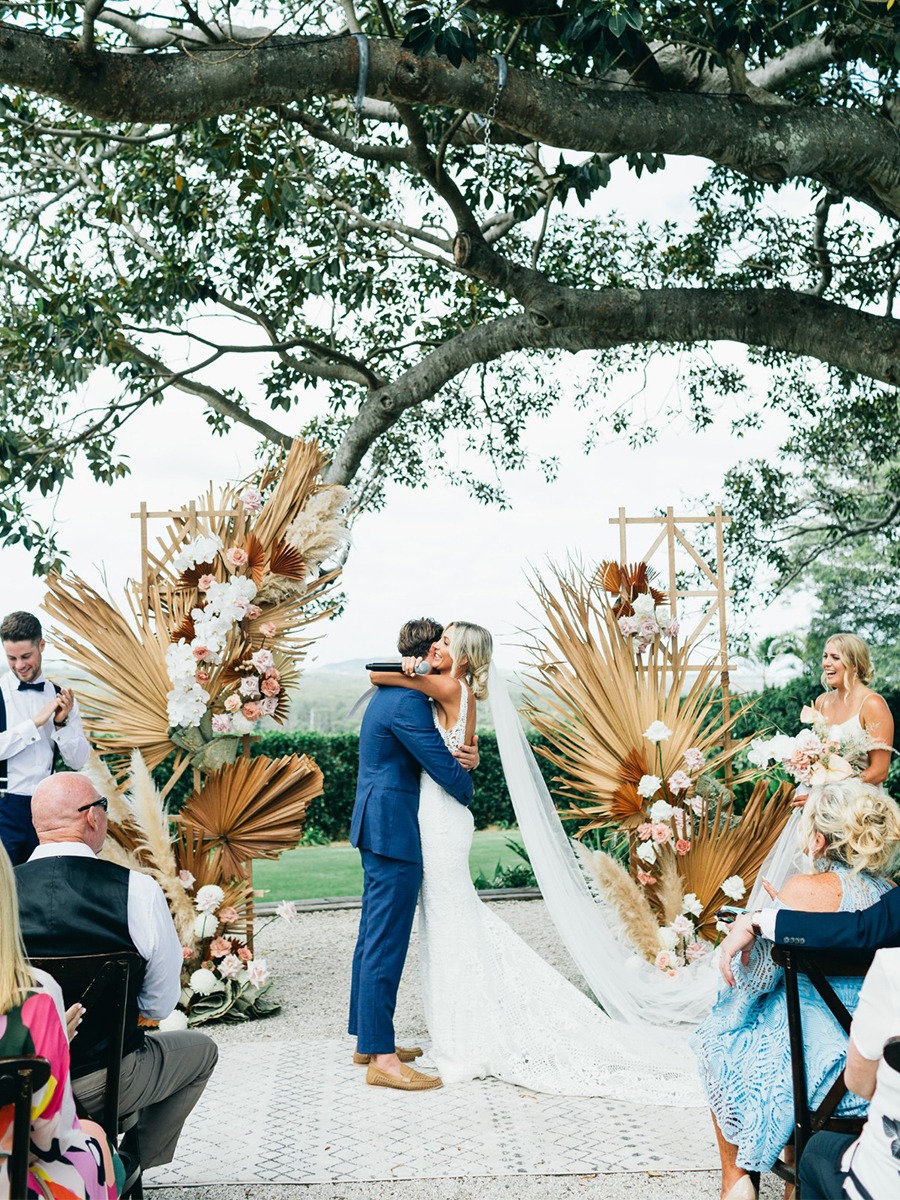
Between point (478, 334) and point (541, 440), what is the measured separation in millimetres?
6240

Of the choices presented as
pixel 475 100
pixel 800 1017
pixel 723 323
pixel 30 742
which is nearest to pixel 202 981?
pixel 30 742

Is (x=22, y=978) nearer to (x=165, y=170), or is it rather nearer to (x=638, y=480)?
(x=165, y=170)

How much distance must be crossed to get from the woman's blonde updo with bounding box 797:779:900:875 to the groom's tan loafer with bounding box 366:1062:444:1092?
2.31 metres

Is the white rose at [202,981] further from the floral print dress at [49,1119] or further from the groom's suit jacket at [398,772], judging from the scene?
the floral print dress at [49,1119]

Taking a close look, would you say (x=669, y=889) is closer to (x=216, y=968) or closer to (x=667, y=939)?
(x=667, y=939)

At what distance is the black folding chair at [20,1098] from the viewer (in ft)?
7.30

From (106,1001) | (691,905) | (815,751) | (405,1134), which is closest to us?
(106,1001)

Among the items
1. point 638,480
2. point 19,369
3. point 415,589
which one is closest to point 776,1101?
point 19,369

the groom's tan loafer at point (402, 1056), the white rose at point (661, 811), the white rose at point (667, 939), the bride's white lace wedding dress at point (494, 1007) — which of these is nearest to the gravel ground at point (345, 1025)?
the groom's tan loafer at point (402, 1056)

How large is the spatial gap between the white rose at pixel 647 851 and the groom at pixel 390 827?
1300 millimetres

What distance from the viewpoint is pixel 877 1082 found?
7.77ft

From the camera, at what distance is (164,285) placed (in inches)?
320

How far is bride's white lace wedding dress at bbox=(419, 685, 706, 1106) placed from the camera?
5.01m

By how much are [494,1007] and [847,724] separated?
218 cm
